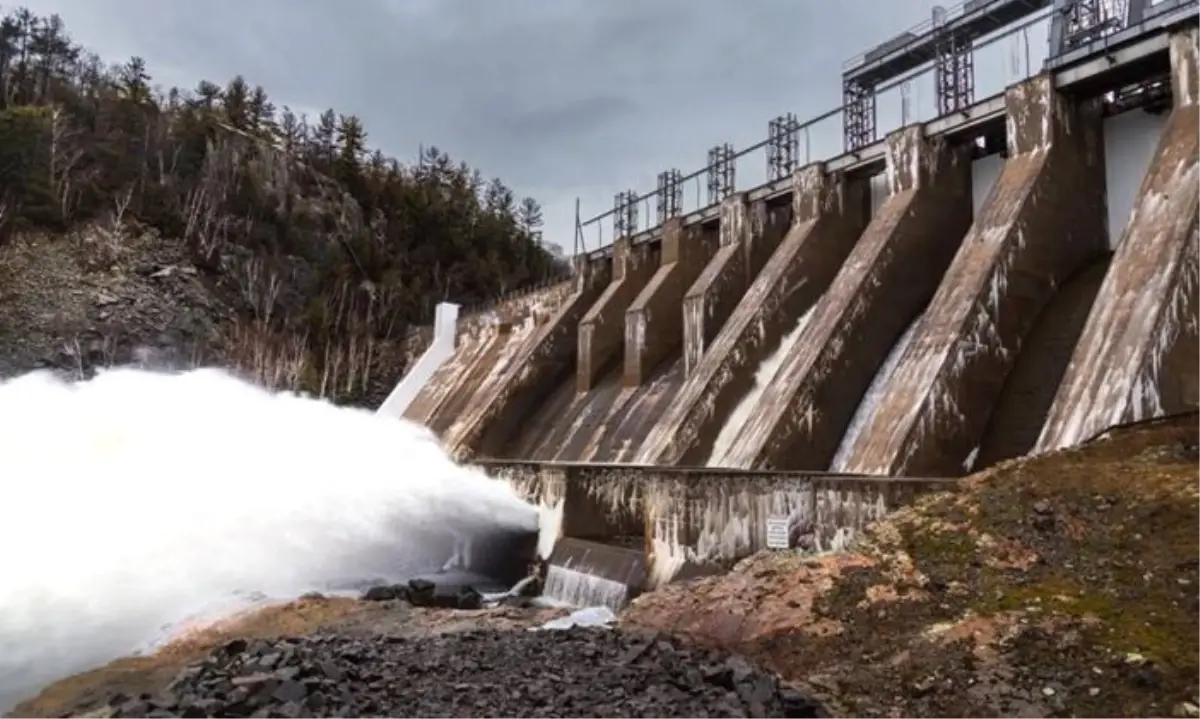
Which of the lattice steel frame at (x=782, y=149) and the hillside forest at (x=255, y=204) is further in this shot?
the hillside forest at (x=255, y=204)

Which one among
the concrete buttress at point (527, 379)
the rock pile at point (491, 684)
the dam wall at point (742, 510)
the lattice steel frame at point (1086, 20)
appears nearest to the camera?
the rock pile at point (491, 684)

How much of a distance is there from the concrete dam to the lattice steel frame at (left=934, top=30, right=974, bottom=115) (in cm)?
7

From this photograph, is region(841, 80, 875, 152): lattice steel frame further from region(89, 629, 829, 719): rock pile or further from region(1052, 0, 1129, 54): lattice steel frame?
region(89, 629, 829, 719): rock pile

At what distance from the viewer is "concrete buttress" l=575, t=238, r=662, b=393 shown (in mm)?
24250

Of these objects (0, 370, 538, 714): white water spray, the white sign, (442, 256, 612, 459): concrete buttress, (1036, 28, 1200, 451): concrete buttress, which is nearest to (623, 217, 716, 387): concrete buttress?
(442, 256, 612, 459): concrete buttress

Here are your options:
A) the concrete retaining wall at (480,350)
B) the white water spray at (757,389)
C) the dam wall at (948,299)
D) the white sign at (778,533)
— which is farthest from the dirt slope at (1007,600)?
the concrete retaining wall at (480,350)

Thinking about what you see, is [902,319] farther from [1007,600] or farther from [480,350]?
[480,350]

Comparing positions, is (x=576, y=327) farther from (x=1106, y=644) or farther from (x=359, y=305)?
(x=1106, y=644)

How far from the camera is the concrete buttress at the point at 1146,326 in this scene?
9.62m

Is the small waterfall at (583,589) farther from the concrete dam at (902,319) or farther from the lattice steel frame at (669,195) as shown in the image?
the lattice steel frame at (669,195)

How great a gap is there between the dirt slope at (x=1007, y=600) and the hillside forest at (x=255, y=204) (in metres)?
32.8

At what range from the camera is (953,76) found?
728 inches

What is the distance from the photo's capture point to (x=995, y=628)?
576 cm

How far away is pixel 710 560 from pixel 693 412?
7.96 metres
